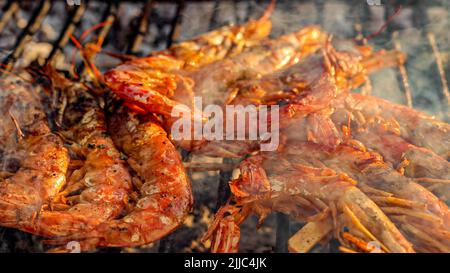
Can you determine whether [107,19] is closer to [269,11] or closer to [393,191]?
[269,11]

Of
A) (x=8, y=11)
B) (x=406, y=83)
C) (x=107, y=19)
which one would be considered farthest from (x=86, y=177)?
(x=406, y=83)

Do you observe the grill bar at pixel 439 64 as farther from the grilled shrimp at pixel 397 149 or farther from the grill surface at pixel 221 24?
the grilled shrimp at pixel 397 149

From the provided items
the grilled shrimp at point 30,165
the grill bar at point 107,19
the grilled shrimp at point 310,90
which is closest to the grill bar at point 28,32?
the grill bar at point 107,19

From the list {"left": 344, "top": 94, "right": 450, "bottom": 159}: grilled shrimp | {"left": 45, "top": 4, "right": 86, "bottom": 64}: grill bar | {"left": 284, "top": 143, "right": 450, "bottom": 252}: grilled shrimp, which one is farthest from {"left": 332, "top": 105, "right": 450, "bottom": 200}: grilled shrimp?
{"left": 45, "top": 4, "right": 86, "bottom": 64}: grill bar

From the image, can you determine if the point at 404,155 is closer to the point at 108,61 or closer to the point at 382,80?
the point at 382,80

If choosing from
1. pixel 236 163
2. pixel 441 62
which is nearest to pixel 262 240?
pixel 236 163

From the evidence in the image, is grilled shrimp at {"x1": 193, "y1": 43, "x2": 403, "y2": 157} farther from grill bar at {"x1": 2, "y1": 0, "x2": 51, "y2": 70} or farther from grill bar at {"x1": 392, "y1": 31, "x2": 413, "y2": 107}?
grill bar at {"x1": 2, "y1": 0, "x2": 51, "y2": 70}
